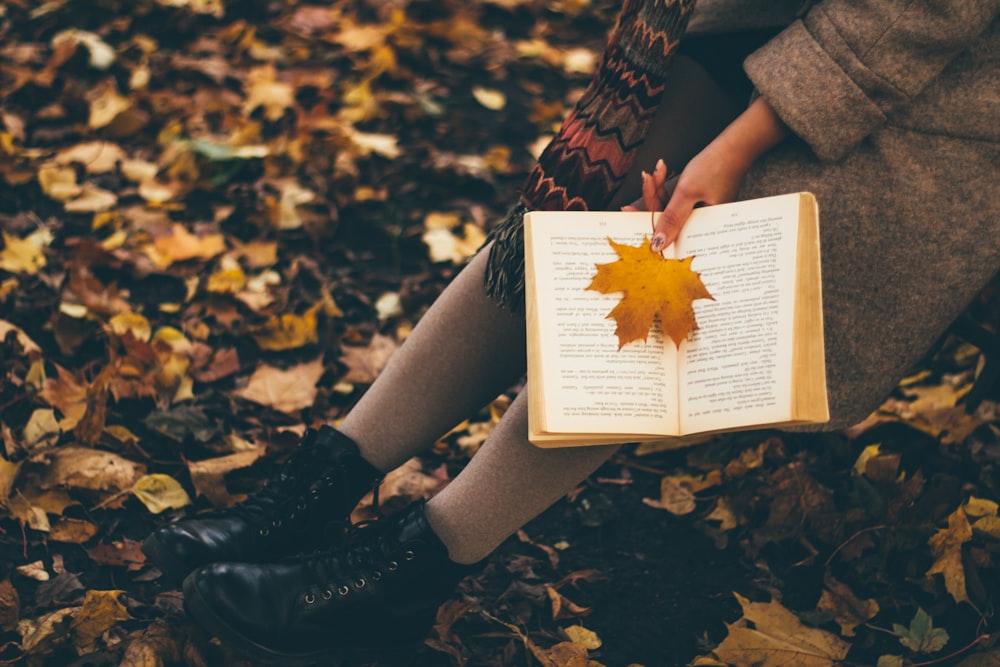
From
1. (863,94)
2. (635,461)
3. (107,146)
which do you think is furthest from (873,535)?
(107,146)

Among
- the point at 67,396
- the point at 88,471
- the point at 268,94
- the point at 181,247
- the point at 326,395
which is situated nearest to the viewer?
the point at 88,471

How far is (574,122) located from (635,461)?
0.70m

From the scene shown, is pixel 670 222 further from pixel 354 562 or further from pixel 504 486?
pixel 354 562

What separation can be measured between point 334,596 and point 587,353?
49 centimetres

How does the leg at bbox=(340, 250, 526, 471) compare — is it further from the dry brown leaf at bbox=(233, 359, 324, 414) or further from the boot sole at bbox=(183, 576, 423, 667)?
the dry brown leaf at bbox=(233, 359, 324, 414)

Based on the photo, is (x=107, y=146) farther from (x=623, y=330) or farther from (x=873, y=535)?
(x=873, y=535)

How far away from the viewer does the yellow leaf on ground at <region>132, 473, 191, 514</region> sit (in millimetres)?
1437

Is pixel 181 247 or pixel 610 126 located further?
pixel 181 247

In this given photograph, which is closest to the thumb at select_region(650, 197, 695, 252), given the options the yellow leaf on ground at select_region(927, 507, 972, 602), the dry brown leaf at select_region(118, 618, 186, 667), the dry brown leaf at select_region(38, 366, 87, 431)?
the yellow leaf on ground at select_region(927, 507, 972, 602)

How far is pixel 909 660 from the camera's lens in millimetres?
1222

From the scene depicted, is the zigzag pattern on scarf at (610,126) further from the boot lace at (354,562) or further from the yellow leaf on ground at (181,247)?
the yellow leaf on ground at (181,247)

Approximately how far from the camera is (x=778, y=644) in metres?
1.23

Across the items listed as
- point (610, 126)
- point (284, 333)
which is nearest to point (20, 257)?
point (284, 333)

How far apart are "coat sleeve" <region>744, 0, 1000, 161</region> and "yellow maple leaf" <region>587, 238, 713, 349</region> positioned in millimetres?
225
